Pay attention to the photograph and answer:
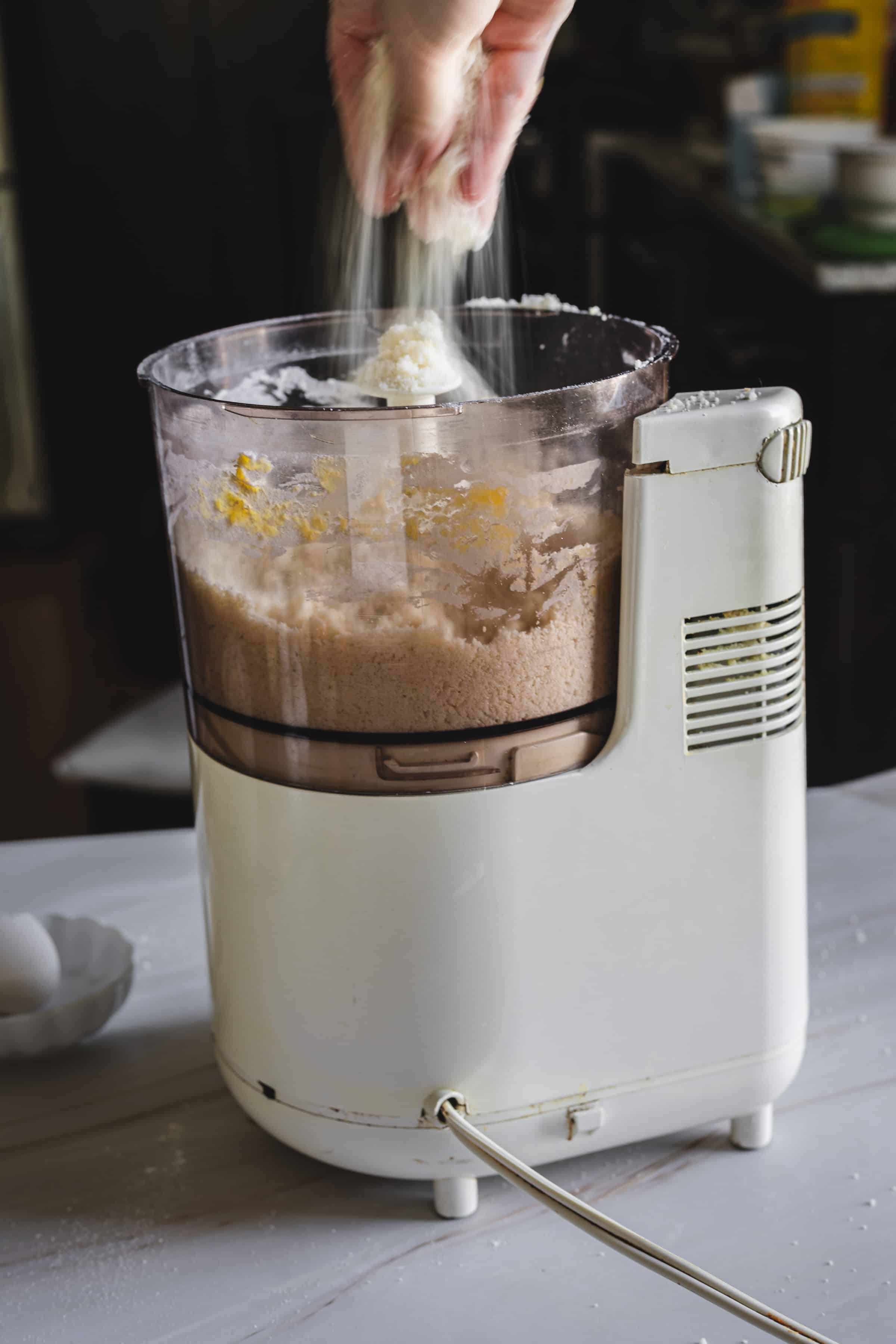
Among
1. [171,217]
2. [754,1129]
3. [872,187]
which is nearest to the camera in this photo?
[754,1129]

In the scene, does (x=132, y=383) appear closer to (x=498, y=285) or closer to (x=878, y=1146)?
(x=498, y=285)

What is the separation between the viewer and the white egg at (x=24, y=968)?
778mm

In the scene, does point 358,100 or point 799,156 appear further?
point 799,156

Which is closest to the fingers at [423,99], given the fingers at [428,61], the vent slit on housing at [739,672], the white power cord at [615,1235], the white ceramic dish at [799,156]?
the fingers at [428,61]

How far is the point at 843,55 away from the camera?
8.91 ft

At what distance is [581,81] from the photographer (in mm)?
3781

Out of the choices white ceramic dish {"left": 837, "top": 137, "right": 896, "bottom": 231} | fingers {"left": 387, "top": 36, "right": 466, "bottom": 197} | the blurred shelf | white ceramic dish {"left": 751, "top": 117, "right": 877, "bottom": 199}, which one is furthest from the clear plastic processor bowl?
white ceramic dish {"left": 751, "top": 117, "right": 877, "bottom": 199}

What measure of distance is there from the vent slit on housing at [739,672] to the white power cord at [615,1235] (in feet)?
0.66

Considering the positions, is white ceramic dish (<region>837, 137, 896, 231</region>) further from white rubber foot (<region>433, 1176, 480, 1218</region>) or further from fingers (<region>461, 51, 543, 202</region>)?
white rubber foot (<region>433, 1176, 480, 1218</region>)

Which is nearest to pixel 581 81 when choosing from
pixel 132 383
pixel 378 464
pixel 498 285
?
pixel 132 383

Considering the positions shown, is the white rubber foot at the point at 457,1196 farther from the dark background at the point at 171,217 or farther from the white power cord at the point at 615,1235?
the dark background at the point at 171,217

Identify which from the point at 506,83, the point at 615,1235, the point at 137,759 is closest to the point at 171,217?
the point at 137,759

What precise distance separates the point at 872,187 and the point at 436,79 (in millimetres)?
1698

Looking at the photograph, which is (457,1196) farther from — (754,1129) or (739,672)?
(739,672)
